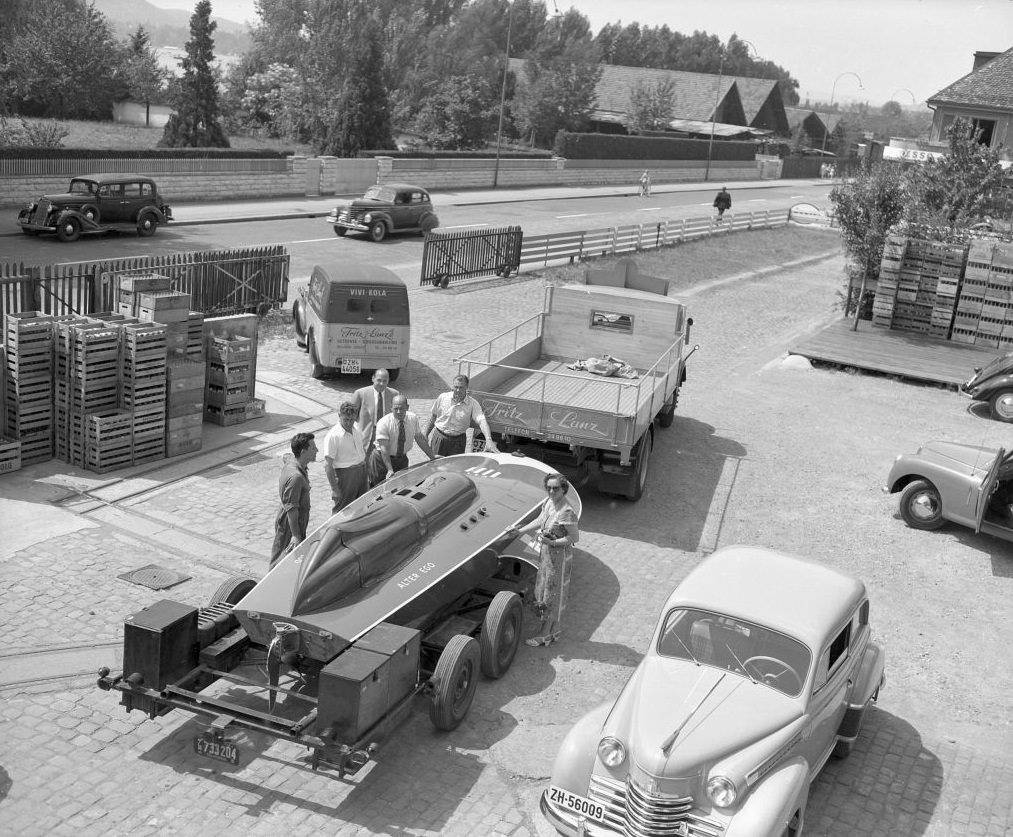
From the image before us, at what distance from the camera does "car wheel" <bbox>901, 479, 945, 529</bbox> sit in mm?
14219

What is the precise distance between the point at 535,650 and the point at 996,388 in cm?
1357

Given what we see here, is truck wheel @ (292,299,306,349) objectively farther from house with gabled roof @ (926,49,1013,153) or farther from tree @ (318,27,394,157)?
house with gabled roof @ (926,49,1013,153)

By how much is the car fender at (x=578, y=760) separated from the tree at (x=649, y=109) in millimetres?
76323

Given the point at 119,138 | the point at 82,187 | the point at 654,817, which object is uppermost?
the point at 119,138

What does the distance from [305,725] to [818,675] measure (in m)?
3.71

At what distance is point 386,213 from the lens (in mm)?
33656

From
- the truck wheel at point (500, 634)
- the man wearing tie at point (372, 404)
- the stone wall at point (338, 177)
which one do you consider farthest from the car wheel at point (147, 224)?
the truck wheel at point (500, 634)

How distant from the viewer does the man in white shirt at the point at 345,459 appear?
1124 centimetres

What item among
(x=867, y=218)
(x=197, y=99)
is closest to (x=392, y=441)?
(x=867, y=218)

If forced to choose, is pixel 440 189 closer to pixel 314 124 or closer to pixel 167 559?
pixel 314 124

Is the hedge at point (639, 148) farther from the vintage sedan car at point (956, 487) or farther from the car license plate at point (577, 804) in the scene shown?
the car license plate at point (577, 804)

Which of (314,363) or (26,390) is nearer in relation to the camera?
(26,390)

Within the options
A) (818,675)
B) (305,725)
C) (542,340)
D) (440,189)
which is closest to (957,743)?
(818,675)

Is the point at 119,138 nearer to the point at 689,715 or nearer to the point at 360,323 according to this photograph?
the point at 360,323
